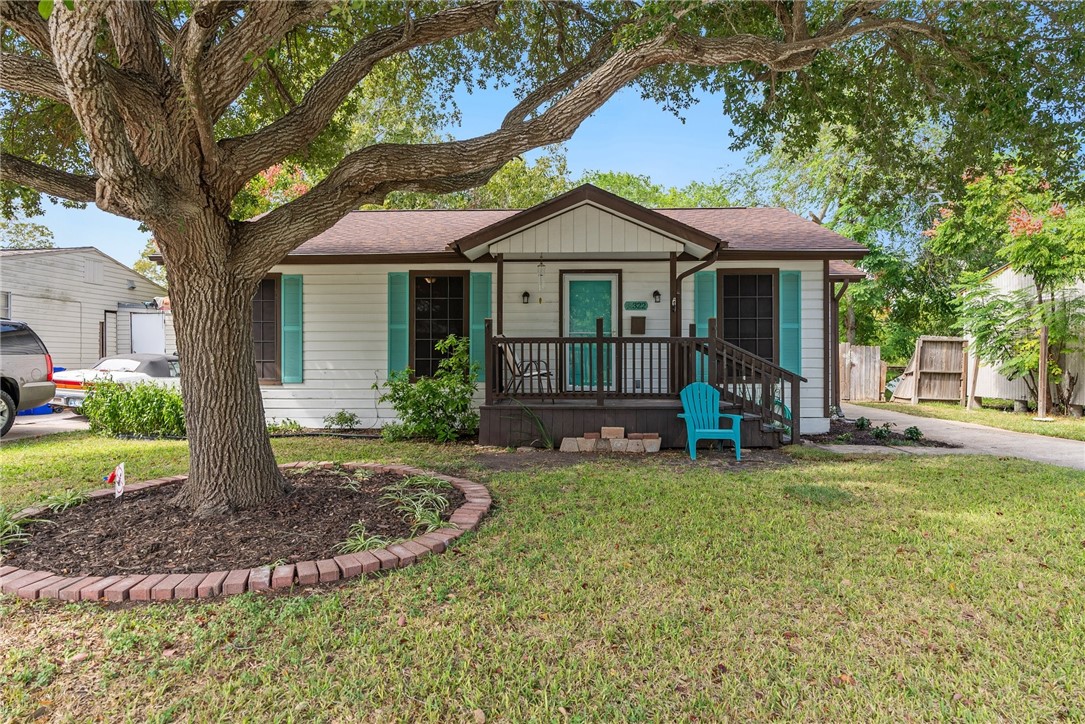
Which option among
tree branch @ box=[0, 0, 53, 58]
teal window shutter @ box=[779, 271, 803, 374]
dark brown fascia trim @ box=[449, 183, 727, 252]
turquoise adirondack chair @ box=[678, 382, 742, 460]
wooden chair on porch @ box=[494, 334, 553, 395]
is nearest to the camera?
tree branch @ box=[0, 0, 53, 58]

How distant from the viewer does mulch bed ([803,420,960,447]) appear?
7.29 meters

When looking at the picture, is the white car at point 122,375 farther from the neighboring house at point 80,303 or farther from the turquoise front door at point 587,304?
the turquoise front door at point 587,304

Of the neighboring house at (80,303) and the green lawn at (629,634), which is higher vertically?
the neighboring house at (80,303)

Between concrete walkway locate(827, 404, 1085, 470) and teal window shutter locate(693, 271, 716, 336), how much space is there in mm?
2642

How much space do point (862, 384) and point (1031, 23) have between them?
11.0m

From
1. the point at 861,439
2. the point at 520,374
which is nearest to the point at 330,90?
the point at 520,374

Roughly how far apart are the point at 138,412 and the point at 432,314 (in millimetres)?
4406

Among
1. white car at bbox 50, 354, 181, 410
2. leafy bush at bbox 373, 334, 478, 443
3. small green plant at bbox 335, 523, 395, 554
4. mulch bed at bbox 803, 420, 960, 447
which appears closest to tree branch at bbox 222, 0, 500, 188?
small green plant at bbox 335, 523, 395, 554

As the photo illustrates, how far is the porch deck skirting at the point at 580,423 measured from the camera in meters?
6.83

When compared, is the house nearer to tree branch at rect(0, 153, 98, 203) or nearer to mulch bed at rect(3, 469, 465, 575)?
mulch bed at rect(3, 469, 465, 575)

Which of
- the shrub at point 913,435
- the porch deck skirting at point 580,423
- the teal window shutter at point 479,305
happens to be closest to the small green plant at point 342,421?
the teal window shutter at point 479,305

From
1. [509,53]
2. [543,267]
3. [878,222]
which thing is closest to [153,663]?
[543,267]

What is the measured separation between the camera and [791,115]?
7637mm

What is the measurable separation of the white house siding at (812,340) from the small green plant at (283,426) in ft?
23.7
